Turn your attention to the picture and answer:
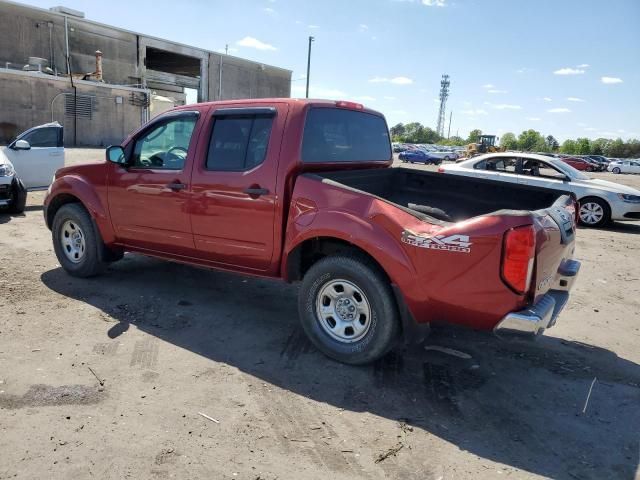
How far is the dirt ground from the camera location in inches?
106

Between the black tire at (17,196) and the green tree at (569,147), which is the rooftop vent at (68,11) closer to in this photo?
the black tire at (17,196)

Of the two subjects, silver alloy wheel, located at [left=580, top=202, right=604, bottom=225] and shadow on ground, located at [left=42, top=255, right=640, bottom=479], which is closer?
shadow on ground, located at [left=42, top=255, right=640, bottom=479]

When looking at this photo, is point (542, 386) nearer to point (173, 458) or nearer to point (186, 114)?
point (173, 458)

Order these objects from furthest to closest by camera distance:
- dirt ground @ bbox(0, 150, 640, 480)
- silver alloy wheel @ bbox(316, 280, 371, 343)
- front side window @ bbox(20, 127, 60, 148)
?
front side window @ bbox(20, 127, 60, 148), silver alloy wheel @ bbox(316, 280, 371, 343), dirt ground @ bbox(0, 150, 640, 480)

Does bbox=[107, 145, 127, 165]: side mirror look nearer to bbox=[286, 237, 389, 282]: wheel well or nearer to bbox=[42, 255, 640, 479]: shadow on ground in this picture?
bbox=[42, 255, 640, 479]: shadow on ground

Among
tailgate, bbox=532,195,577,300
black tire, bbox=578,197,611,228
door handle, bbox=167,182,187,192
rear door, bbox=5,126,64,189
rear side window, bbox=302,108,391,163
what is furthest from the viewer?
black tire, bbox=578,197,611,228

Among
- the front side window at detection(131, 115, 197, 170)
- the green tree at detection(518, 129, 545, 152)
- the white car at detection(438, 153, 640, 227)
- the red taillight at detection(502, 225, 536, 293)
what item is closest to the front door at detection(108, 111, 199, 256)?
the front side window at detection(131, 115, 197, 170)

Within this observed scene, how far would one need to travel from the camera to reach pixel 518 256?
3.03 m

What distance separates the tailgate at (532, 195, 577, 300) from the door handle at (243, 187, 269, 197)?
80.6 inches

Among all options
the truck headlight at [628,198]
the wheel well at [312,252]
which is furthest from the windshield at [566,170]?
the wheel well at [312,252]

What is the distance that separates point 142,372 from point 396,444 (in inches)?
74.9

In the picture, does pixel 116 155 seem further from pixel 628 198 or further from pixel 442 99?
pixel 442 99

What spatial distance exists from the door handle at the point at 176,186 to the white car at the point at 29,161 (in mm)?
5791

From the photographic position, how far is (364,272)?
3.56 m
